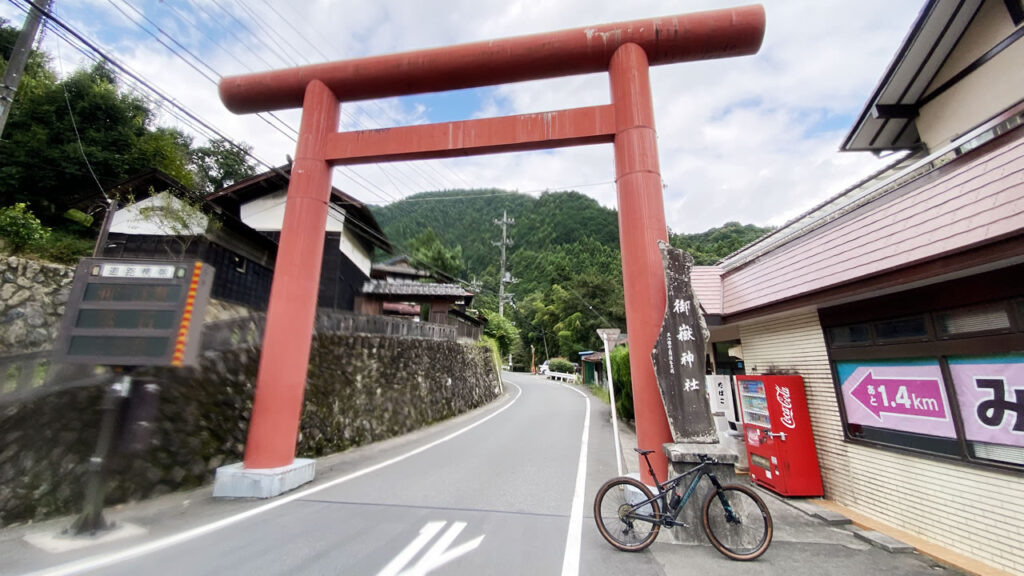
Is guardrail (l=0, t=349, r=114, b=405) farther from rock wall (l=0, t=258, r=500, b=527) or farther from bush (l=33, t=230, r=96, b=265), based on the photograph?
bush (l=33, t=230, r=96, b=265)

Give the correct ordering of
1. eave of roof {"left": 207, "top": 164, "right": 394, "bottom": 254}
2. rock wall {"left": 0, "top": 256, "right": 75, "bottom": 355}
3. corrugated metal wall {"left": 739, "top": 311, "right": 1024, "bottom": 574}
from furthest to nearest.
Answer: eave of roof {"left": 207, "top": 164, "right": 394, "bottom": 254}, rock wall {"left": 0, "top": 256, "right": 75, "bottom": 355}, corrugated metal wall {"left": 739, "top": 311, "right": 1024, "bottom": 574}

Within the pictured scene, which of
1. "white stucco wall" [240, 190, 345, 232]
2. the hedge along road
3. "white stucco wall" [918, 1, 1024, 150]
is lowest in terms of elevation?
the hedge along road

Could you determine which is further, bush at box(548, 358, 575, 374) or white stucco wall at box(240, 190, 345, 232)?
bush at box(548, 358, 575, 374)

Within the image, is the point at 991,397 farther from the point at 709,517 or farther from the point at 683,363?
the point at 709,517

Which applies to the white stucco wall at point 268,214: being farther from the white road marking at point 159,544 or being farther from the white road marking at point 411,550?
the white road marking at point 411,550

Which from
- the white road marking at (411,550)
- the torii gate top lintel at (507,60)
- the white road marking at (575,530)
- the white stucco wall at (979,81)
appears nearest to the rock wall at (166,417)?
the white road marking at (411,550)

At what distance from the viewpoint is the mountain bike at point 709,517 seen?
3.69 m

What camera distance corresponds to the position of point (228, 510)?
187 inches

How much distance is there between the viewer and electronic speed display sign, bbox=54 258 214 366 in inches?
152

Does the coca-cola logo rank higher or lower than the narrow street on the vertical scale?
higher

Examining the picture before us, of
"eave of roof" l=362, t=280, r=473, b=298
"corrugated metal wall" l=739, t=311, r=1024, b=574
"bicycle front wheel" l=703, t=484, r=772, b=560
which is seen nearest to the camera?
"corrugated metal wall" l=739, t=311, r=1024, b=574

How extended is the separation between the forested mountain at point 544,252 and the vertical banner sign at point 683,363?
10.2 meters

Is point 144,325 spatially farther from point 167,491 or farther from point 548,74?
point 548,74

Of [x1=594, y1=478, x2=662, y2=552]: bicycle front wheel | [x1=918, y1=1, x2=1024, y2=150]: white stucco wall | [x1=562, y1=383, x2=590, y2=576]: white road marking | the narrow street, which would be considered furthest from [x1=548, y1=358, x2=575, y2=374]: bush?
[x1=594, y1=478, x2=662, y2=552]: bicycle front wheel
